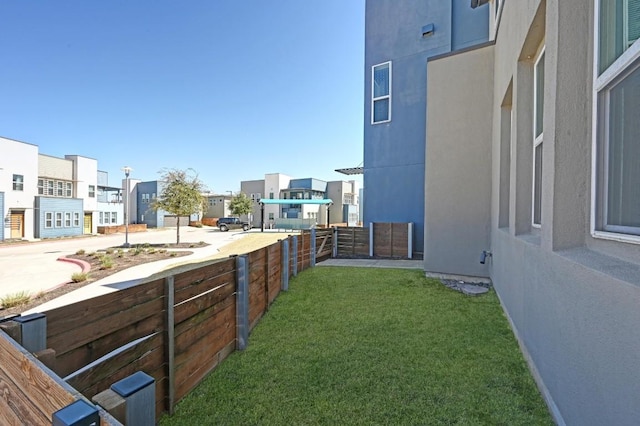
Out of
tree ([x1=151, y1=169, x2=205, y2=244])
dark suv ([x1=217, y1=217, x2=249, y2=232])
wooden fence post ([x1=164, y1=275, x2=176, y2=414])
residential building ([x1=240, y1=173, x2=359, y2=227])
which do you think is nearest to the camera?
wooden fence post ([x1=164, y1=275, x2=176, y2=414])

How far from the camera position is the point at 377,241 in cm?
1288

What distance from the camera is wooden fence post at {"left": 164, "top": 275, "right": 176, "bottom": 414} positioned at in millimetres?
2578

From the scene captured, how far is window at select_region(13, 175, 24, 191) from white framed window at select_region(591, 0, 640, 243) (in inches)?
1309

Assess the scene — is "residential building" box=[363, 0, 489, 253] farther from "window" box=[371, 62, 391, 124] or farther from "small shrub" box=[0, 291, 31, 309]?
"small shrub" box=[0, 291, 31, 309]

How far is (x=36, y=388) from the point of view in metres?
1.13

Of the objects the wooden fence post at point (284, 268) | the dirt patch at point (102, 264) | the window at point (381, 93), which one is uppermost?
the window at point (381, 93)

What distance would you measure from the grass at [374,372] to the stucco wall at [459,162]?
2.36 metres

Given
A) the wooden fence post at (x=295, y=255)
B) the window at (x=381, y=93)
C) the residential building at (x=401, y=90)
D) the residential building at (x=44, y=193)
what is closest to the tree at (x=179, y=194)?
the residential building at (x=44, y=193)

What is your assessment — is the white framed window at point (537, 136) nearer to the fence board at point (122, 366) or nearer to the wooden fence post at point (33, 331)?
the fence board at point (122, 366)

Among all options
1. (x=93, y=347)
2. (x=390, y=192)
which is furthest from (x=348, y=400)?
(x=390, y=192)

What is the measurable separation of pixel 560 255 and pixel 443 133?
21.0ft

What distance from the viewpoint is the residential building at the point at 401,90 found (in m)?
12.4

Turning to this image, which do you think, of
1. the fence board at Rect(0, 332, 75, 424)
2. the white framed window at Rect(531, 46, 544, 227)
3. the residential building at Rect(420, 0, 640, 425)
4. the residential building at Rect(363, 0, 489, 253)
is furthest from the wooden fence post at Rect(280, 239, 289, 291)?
the residential building at Rect(363, 0, 489, 253)

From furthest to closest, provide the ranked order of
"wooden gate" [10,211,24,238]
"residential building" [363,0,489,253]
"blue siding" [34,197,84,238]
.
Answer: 1. "blue siding" [34,197,84,238]
2. "wooden gate" [10,211,24,238]
3. "residential building" [363,0,489,253]
